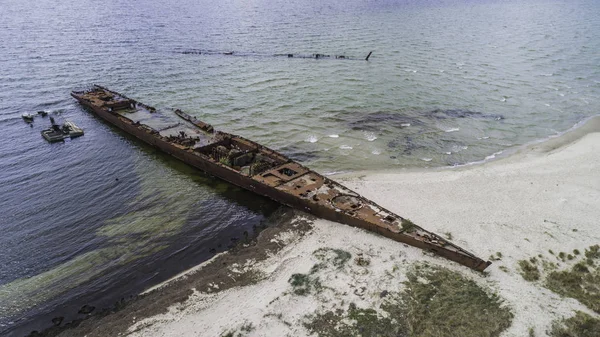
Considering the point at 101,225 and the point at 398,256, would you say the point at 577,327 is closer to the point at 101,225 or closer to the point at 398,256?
the point at 398,256

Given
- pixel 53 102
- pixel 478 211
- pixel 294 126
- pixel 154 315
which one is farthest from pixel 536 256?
pixel 53 102

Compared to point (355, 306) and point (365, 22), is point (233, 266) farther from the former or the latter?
point (365, 22)

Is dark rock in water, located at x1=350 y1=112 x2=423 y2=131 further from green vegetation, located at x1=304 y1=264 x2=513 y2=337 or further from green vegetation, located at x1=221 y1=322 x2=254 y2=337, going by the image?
green vegetation, located at x1=221 y1=322 x2=254 y2=337

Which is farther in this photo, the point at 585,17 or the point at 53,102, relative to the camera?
the point at 585,17

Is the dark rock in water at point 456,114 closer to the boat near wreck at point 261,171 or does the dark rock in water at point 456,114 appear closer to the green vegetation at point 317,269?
the boat near wreck at point 261,171

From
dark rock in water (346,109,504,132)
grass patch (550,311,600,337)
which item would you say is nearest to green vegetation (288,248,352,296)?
grass patch (550,311,600,337)
